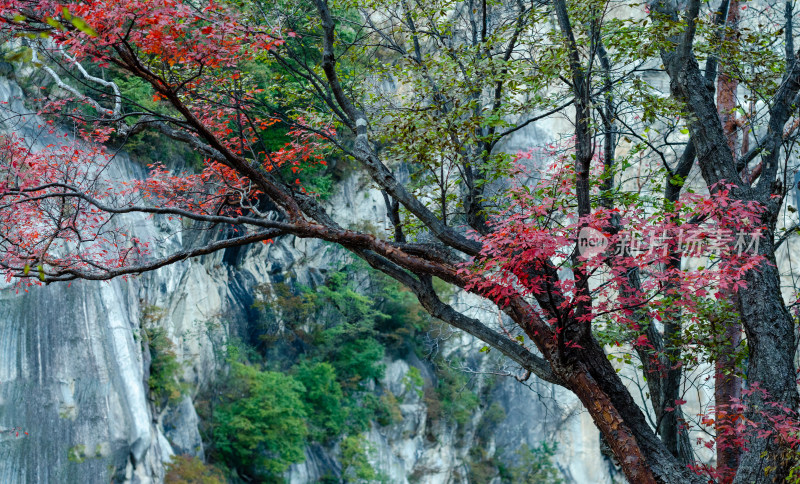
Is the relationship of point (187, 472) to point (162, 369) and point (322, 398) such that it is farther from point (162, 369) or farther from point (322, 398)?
point (322, 398)

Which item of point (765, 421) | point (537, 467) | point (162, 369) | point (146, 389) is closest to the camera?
point (765, 421)

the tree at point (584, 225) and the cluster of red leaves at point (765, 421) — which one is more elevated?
the tree at point (584, 225)

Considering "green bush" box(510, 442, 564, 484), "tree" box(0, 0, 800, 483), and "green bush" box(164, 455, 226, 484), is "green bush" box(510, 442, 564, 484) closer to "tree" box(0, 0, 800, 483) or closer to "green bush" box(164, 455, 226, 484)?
"green bush" box(164, 455, 226, 484)

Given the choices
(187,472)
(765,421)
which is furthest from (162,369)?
(765,421)

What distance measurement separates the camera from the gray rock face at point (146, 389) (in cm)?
702

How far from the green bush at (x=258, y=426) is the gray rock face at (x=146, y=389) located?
616 millimetres

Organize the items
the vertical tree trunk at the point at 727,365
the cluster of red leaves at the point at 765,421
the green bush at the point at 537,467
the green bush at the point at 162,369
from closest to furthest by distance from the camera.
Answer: the cluster of red leaves at the point at 765,421
the vertical tree trunk at the point at 727,365
the green bush at the point at 162,369
the green bush at the point at 537,467

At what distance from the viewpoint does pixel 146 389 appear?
9531mm

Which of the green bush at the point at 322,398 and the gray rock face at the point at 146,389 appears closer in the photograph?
the gray rock face at the point at 146,389

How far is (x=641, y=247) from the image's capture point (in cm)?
341

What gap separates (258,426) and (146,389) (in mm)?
2214

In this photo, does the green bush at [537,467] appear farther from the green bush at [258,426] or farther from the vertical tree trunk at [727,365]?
the vertical tree trunk at [727,365]

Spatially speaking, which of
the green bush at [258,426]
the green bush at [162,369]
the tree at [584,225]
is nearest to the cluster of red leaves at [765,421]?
the tree at [584,225]

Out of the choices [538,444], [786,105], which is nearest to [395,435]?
[538,444]
